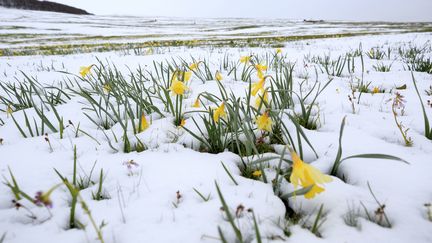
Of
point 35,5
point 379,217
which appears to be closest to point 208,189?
point 379,217

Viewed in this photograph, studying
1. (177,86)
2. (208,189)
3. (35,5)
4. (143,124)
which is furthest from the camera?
(35,5)

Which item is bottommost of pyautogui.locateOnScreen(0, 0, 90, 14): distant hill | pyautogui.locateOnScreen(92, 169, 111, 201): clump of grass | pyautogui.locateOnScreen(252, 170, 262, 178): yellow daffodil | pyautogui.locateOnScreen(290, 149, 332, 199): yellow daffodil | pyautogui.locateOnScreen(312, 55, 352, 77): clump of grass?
pyautogui.locateOnScreen(92, 169, 111, 201): clump of grass

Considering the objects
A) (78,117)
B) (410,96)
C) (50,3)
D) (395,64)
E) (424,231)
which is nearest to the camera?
(424,231)

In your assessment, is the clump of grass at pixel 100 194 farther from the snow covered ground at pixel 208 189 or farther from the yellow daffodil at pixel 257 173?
the yellow daffodil at pixel 257 173

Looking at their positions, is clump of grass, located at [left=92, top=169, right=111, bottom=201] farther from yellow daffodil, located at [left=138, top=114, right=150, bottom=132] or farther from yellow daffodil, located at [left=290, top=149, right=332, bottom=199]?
yellow daffodil, located at [left=290, top=149, right=332, bottom=199]

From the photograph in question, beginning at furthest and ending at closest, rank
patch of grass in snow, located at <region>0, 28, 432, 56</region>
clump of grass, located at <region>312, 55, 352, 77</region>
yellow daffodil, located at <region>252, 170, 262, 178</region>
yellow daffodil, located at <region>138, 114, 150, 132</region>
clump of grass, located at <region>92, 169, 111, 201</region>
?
patch of grass in snow, located at <region>0, 28, 432, 56</region>, clump of grass, located at <region>312, 55, 352, 77</region>, yellow daffodil, located at <region>138, 114, 150, 132</region>, yellow daffodil, located at <region>252, 170, 262, 178</region>, clump of grass, located at <region>92, 169, 111, 201</region>

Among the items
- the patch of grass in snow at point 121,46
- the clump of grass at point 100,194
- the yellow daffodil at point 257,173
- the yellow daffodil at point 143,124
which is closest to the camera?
the clump of grass at point 100,194

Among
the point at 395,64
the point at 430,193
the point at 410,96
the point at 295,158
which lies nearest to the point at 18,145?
the point at 295,158

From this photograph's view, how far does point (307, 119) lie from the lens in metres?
2.09

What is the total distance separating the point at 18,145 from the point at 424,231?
2.58 metres

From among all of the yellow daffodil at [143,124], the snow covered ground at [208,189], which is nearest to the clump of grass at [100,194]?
the snow covered ground at [208,189]

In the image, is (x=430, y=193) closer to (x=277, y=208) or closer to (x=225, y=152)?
(x=277, y=208)

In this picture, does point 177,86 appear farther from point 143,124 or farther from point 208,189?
point 208,189

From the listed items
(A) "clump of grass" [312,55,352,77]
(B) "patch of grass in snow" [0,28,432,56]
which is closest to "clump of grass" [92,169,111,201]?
(A) "clump of grass" [312,55,352,77]
